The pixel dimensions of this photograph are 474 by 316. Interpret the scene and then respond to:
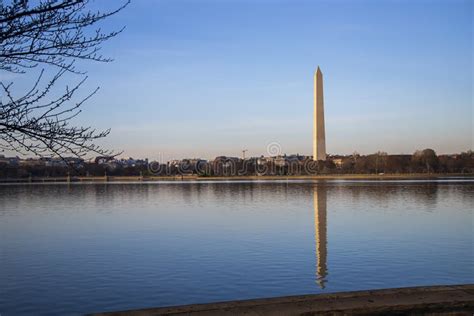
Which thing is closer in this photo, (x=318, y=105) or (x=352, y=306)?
(x=352, y=306)

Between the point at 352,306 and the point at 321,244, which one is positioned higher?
the point at 352,306

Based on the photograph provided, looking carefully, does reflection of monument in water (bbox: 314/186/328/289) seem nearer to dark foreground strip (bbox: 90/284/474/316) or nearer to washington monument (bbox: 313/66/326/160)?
dark foreground strip (bbox: 90/284/474/316)

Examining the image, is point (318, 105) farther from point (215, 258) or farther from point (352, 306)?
point (352, 306)

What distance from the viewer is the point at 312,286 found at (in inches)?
336

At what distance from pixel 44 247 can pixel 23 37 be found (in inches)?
390

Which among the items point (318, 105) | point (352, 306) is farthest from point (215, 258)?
point (318, 105)

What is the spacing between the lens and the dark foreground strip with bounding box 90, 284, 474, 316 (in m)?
4.71

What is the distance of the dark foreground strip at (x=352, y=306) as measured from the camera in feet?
15.5

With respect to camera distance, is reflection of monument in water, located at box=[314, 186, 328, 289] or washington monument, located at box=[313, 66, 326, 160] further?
washington monument, located at box=[313, 66, 326, 160]

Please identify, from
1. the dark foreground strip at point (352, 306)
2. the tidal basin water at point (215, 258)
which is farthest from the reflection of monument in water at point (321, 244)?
the dark foreground strip at point (352, 306)

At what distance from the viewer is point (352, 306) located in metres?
4.80

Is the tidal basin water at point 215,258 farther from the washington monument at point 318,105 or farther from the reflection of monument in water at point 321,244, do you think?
the washington monument at point 318,105

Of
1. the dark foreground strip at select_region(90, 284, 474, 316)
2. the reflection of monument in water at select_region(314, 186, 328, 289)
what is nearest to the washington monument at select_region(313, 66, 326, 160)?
the reflection of monument in water at select_region(314, 186, 328, 289)

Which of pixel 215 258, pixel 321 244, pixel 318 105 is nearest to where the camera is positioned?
pixel 215 258
